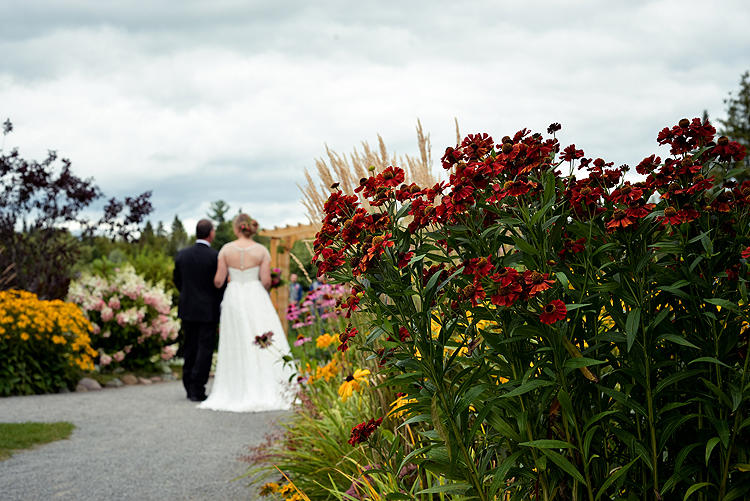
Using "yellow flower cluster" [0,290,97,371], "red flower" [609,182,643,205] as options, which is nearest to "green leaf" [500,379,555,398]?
"red flower" [609,182,643,205]

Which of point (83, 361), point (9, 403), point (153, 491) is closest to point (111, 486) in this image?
point (153, 491)

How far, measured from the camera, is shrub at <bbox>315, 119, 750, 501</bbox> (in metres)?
1.78

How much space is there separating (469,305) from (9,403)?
8.02 m

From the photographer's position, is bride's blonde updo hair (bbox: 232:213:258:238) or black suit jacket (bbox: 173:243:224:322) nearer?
bride's blonde updo hair (bbox: 232:213:258:238)

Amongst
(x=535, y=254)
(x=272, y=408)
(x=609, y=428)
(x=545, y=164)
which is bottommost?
(x=272, y=408)

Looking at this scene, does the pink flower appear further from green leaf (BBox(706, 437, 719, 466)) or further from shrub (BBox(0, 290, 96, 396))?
green leaf (BBox(706, 437, 719, 466))

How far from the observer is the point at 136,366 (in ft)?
37.2

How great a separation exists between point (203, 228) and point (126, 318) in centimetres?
323

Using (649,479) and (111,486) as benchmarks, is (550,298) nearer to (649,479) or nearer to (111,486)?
(649,479)

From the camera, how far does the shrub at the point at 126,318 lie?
10773mm

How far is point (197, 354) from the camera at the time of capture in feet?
27.6

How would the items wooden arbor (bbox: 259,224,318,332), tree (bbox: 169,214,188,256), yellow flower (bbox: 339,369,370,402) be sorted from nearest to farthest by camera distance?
yellow flower (bbox: 339,369,370,402)
wooden arbor (bbox: 259,224,318,332)
tree (bbox: 169,214,188,256)

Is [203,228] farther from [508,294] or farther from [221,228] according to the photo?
[221,228]

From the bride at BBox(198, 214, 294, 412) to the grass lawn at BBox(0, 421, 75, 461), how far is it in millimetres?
1769
